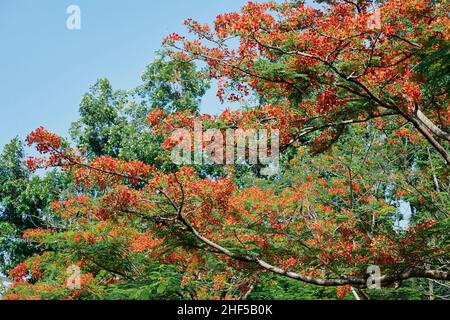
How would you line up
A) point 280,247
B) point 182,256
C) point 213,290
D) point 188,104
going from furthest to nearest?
point 188,104 < point 182,256 < point 213,290 < point 280,247

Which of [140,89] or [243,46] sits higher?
[140,89]

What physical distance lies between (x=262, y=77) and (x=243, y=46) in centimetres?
43

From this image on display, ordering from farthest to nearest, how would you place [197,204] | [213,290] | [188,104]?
[188,104], [213,290], [197,204]

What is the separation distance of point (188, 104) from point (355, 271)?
1328 cm

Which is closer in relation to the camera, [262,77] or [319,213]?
[262,77]

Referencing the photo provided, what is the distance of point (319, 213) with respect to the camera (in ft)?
40.7

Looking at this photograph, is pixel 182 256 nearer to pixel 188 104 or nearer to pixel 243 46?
pixel 243 46

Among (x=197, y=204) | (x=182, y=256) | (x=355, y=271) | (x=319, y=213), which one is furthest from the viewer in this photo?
(x=319, y=213)

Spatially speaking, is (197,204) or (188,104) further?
(188,104)

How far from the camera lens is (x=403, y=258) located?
6195 mm
